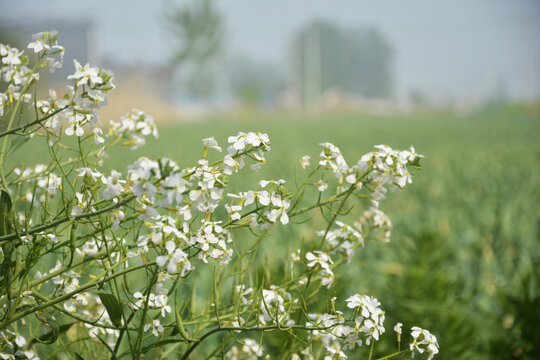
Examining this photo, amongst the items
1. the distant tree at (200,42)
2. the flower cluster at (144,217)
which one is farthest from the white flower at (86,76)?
the distant tree at (200,42)

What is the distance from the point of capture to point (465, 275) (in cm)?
253

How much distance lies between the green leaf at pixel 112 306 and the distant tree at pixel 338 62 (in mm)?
44100

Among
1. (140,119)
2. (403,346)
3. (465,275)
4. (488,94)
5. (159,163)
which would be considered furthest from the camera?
(488,94)

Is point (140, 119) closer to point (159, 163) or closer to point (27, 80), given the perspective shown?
point (27, 80)

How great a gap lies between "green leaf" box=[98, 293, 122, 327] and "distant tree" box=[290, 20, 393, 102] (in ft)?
145

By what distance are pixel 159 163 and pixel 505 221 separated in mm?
3097

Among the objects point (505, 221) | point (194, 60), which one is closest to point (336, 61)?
point (194, 60)

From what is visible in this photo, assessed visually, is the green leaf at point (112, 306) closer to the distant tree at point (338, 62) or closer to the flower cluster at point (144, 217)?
the flower cluster at point (144, 217)

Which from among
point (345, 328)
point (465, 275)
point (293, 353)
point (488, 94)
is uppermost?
point (345, 328)

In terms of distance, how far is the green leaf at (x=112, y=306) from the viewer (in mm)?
606

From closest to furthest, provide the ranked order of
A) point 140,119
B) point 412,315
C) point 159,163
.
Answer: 1. point 159,163
2. point 140,119
3. point 412,315

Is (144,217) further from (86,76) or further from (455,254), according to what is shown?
(455,254)

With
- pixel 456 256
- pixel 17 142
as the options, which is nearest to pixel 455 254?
pixel 456 256

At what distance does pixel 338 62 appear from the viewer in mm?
49406
